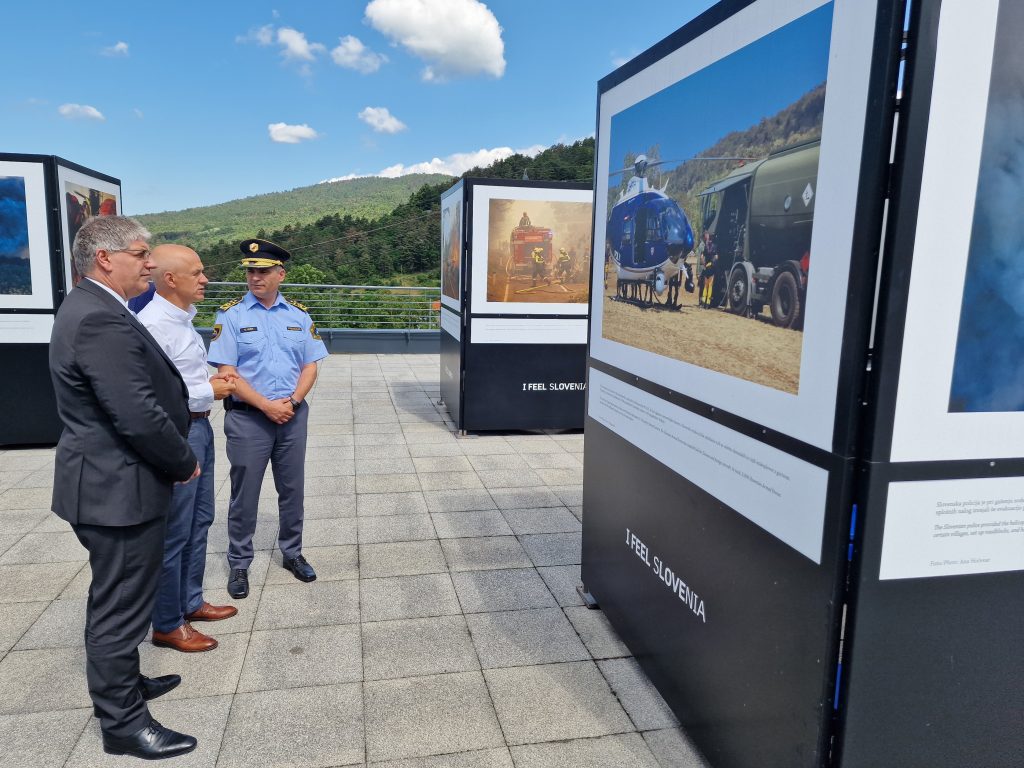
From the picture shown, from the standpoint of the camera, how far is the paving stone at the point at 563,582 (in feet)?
12.5

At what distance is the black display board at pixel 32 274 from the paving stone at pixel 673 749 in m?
6.28

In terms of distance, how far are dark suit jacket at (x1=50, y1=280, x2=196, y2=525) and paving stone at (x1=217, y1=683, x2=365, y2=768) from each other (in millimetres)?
916

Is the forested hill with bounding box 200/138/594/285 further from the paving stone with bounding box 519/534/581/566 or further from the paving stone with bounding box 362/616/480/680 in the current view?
the paving stone with bounding box 362/616/480/680

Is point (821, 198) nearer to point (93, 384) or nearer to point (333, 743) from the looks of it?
point (93, 384)

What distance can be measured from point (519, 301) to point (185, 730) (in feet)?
17.9

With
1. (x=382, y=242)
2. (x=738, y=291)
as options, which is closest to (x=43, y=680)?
(x=738, y=291)

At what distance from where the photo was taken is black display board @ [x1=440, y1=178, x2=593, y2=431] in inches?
282

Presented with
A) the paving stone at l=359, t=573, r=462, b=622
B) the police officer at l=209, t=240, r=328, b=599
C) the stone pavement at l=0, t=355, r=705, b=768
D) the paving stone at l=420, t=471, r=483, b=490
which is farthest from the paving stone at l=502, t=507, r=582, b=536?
the police officer at l=209, t=240, r=328, b=599

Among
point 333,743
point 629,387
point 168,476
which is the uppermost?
point 629,387

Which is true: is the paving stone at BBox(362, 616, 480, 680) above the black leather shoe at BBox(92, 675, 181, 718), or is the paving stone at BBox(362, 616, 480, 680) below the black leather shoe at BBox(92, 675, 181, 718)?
below

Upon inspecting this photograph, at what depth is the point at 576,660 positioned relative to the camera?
3.17 m

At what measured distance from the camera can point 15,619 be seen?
3.44m

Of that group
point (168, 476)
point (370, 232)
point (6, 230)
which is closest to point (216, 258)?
point (370, 232)

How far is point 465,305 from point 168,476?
5.08m
